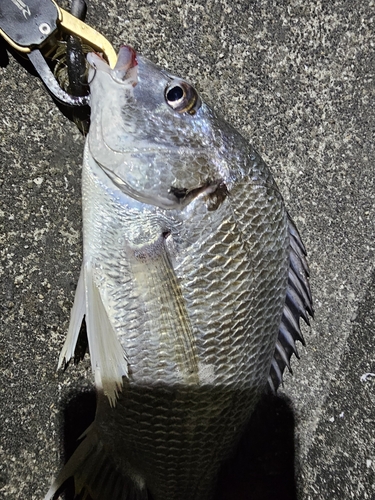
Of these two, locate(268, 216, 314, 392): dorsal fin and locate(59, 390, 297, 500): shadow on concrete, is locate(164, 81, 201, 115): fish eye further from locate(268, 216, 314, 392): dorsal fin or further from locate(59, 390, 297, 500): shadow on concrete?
locate(59, 390, 297, 500): shadow on concrete

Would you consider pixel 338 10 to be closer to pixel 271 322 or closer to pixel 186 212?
pixel 186 212

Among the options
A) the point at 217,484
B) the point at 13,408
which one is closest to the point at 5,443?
the point at 13,408

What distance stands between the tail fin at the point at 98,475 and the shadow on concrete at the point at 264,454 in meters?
0.15

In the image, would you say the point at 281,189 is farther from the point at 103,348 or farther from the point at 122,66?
the point at 103,348

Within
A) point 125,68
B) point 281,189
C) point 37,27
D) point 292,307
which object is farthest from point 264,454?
point 37,27

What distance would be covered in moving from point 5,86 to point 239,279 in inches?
33.5

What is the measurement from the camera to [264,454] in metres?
1.36

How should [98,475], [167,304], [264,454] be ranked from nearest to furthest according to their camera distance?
[167,304], [98,475], [264,454]

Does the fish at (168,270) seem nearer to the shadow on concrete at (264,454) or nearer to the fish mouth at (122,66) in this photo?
the fish mouth at (122,66)

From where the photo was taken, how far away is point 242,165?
1008 mm

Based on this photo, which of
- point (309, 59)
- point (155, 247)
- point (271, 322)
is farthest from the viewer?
point (309, 59)

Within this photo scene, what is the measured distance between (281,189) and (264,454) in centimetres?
94

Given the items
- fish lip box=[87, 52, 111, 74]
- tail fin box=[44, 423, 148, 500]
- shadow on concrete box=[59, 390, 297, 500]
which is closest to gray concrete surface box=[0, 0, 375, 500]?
shadow on concrete box=[59, 390, 297, 500]

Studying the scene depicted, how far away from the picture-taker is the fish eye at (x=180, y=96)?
0.96 meters
